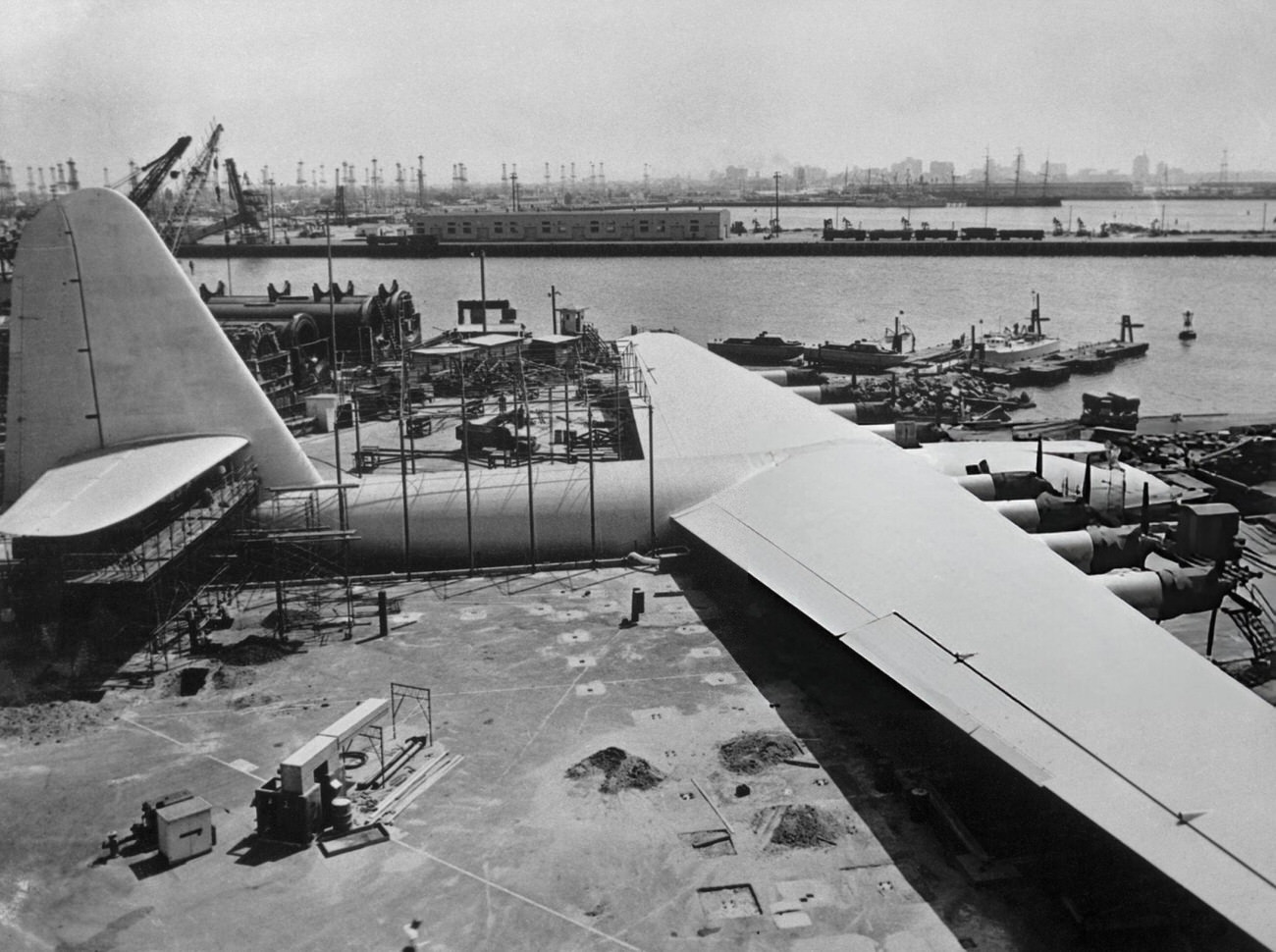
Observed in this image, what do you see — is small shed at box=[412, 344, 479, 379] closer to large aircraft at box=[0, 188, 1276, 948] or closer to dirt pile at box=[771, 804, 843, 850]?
large aircraft at box=[0, 188, 1276, 948]

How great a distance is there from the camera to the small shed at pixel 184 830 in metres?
20.3

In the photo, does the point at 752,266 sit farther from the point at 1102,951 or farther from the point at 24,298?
the point at 1102,951

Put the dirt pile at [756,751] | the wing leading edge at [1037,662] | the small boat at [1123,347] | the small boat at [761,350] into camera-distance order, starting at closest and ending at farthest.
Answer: the wing leading edge at [1037,662], the dirt pile at [756,751], the small boat at [761,350], the small boat at [1123,347]

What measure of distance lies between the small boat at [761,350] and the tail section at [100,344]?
219 feet

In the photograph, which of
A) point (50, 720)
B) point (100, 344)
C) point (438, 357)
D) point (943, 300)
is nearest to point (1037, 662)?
point (50, 720)

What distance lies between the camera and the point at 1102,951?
17.9m

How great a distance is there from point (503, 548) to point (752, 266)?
537 ft

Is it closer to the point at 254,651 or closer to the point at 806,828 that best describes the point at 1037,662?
the point at 806,828

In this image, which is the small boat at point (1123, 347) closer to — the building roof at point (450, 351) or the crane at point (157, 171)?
the building roof at point (450, 351)

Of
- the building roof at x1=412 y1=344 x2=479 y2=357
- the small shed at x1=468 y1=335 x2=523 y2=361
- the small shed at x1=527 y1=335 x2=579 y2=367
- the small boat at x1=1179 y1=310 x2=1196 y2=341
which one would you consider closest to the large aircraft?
the building roof at x1=412 y1=344 x2=479 y2=357

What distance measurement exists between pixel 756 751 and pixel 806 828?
3.13 metres

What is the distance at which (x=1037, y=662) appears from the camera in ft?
71.9

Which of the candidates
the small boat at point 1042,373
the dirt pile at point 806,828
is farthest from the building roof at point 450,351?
the small boat at point 1042,373

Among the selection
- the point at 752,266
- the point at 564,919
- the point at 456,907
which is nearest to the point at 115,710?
the point at 456,907
